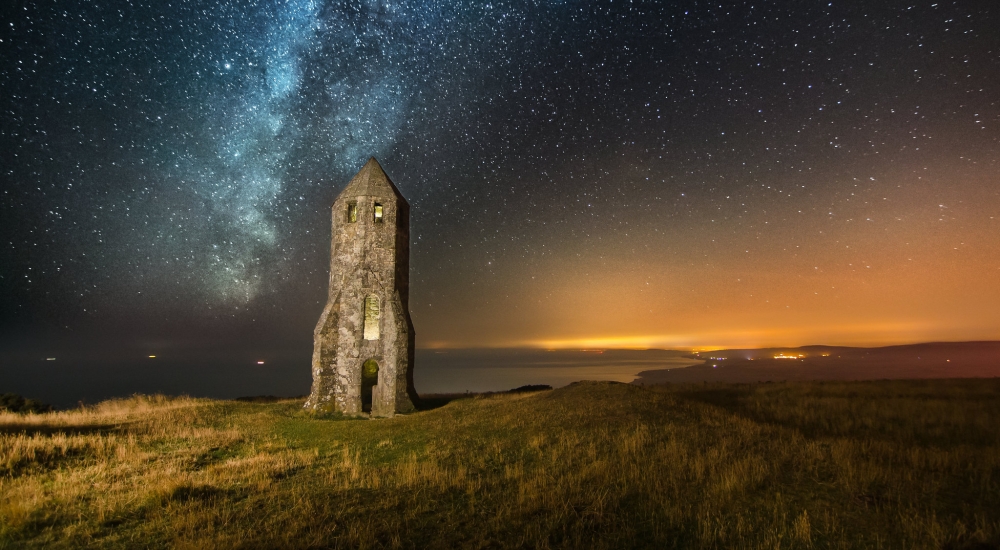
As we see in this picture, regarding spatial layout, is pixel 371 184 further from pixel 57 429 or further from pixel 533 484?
pixel 533 484

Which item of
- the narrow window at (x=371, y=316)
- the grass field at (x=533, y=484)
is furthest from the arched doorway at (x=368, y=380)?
the grass field at (x=533, y=484)

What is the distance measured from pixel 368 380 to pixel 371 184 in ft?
35.4

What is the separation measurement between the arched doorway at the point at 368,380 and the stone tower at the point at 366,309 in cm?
6

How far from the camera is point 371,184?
2397cm

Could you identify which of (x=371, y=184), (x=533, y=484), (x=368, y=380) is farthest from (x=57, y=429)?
(x=533, y=484)

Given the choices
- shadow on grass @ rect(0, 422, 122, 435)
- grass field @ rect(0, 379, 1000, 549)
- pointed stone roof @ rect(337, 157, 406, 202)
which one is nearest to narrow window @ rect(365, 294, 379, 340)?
pointed stone roof @ rect(337, 157, 406, 202)

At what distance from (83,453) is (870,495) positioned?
17.4m

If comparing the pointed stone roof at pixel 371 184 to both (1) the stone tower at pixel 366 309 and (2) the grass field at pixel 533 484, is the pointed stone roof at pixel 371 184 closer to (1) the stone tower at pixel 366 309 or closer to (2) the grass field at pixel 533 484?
(1) the stone tower at pixel 366 309

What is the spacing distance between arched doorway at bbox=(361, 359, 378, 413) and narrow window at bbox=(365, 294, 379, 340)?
1.33 meters

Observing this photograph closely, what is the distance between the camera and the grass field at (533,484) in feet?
21.3

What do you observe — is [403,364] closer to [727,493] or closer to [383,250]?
[383,250]

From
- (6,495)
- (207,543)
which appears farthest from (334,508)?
(6,495)

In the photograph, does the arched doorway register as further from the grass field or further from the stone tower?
the grass field

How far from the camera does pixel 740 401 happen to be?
801 inches
